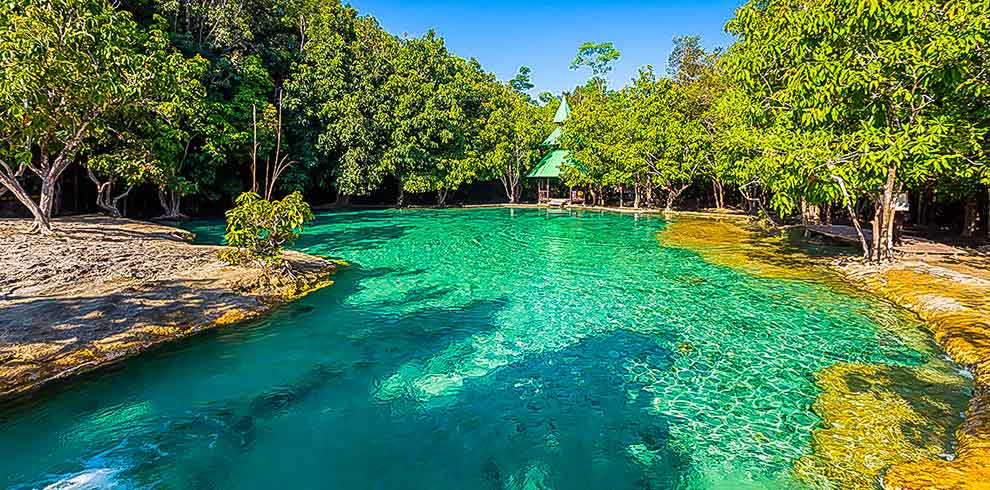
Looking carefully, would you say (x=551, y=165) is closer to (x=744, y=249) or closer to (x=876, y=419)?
(x=744, y=249)

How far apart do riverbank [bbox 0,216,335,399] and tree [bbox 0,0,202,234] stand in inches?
86.7

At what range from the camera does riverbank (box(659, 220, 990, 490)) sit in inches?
155

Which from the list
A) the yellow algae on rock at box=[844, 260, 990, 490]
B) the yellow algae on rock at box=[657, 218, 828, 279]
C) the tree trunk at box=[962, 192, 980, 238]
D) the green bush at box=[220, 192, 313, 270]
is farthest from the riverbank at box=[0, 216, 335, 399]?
the tree trunk at box=[962, 192, 980, 238]

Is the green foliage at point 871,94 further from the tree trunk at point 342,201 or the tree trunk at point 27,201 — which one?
the tree trunk at point 342,201

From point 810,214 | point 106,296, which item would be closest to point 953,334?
point 106,296

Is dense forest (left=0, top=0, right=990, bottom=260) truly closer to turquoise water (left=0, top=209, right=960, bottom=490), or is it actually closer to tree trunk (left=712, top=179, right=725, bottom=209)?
tree trunk (left=712, top=179, right=725, bottom=209)

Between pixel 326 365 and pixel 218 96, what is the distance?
22.5 m

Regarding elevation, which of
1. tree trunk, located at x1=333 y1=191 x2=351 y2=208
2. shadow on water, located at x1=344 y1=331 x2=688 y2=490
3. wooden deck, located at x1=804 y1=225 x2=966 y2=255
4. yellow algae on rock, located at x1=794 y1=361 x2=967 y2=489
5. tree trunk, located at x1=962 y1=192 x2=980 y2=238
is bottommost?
shadow on water, located at x1=344 y1=331 x2=688 y2=490

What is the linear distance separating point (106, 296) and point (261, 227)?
289 centimetres

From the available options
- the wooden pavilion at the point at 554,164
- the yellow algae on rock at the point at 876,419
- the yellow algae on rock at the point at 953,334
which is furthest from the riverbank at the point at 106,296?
the wooden pavilion at the point at 554,164

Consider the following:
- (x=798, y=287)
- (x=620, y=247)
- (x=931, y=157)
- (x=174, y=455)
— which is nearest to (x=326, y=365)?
(x=174, y=455)

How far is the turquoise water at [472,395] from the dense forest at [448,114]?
265 cm

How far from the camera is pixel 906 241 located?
1411 centimetres

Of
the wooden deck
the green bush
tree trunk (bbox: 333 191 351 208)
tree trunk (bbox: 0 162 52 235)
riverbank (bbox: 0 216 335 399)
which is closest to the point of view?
riverbank (bbox: 0 216 335 399)
